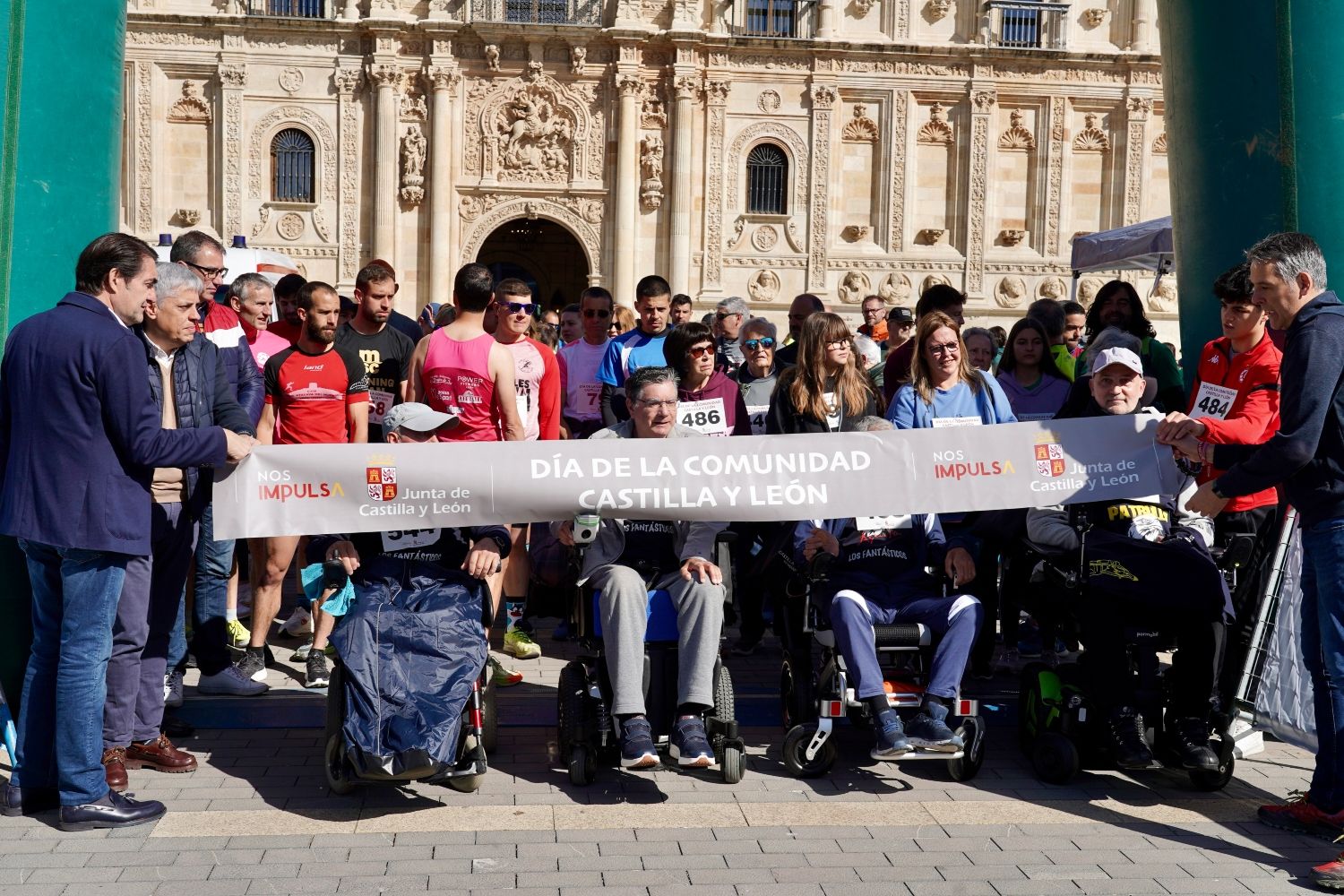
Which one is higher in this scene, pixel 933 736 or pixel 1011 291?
pixel 1011 291

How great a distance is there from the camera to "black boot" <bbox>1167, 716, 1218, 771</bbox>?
5754mm

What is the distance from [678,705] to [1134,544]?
6.98ft

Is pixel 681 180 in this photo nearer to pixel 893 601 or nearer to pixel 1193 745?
pixel 893 601

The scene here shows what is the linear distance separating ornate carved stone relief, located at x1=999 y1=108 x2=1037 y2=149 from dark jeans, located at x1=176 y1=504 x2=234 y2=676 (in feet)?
86.9

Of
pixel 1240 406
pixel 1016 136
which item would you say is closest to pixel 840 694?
pixel 1240 406

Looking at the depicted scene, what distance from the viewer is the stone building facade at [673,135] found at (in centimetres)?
2909

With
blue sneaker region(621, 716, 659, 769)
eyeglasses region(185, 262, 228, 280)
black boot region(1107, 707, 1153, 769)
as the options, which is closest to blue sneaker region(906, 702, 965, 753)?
black boot region(1107, 707, 1153, 769)

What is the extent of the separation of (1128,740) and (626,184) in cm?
2508

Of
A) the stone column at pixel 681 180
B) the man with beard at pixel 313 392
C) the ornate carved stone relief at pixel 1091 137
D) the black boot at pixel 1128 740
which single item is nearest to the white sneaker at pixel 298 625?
the man with beard at pixel 313 392

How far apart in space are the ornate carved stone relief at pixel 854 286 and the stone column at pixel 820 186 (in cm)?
45

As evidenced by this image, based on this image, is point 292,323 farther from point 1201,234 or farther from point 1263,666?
point 1263,666

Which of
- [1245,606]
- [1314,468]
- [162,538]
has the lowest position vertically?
[1245,606]

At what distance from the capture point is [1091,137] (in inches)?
1227

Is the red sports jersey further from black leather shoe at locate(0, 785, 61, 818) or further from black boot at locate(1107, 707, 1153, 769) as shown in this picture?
black boot at locate(1107, 707, 1153, 769)
